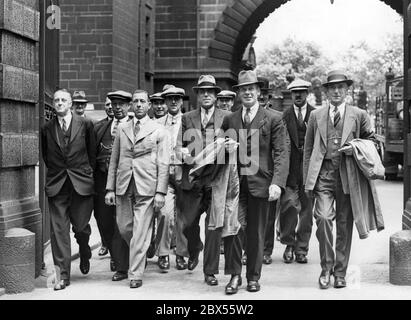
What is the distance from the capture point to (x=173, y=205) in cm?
1012

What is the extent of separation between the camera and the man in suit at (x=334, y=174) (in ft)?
26.4

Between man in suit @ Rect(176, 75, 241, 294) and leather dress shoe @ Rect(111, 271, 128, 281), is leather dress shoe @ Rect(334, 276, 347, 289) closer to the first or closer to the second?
man in suit @ Rect(176, 75, 241, 294)

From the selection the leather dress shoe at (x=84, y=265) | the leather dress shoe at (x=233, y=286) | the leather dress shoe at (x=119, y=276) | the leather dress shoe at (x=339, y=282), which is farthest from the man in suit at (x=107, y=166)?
the leather dress shoe at (x=339, y=282)

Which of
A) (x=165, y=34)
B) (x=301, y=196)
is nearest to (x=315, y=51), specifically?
(x=165, y=34)

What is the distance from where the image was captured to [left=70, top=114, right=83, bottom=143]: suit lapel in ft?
27.9

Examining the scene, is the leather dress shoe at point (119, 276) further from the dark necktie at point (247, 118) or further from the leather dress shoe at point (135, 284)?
the dark necktie at point (247, 118)

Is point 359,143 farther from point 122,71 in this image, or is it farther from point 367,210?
point 122,71

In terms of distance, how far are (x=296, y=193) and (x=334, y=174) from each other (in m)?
2.11

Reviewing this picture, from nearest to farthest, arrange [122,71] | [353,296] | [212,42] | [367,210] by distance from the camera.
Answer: [353,296], [367,210], [122,71], [212,42]

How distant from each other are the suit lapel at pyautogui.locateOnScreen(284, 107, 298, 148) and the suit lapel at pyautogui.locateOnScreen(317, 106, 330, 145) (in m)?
1.81

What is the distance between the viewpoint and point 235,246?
7.97 metres

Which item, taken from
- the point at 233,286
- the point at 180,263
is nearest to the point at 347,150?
the point at 233,286

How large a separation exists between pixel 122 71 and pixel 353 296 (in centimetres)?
1567

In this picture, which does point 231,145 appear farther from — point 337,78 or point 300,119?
point 300,119
